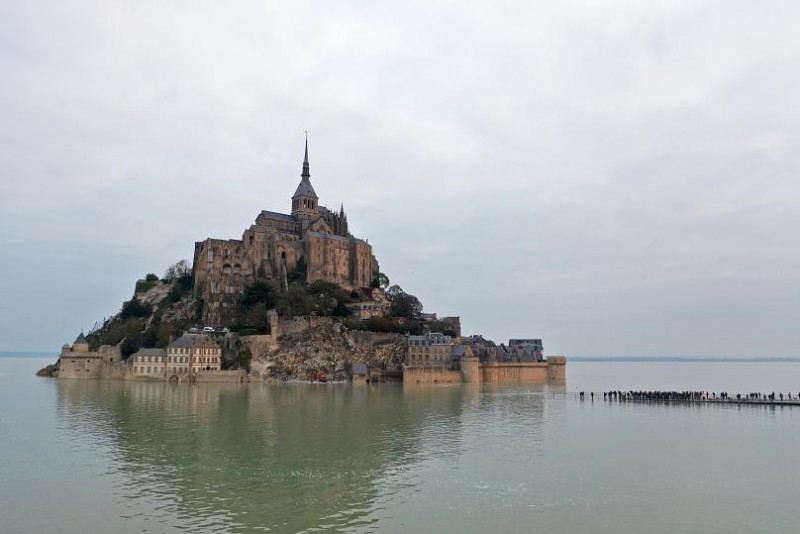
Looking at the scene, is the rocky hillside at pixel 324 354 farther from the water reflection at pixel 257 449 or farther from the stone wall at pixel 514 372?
the water reflection at pixel 257 449

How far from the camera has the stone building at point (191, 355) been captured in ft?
225

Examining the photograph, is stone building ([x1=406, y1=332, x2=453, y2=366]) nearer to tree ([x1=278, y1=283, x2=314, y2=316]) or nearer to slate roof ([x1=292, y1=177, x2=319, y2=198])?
tree ([x1=278, y1=283, x2=314, y2=316])

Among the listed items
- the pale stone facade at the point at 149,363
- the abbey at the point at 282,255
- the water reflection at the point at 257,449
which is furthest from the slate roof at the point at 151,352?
the water reflection at the point at 257,449

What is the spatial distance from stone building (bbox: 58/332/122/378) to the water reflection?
879 inches

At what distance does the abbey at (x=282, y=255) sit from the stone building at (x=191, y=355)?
27.6ft

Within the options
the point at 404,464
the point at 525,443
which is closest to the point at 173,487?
the point at 404,464

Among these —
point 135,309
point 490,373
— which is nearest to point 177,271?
point 135,309

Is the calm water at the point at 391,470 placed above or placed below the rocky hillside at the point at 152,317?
below

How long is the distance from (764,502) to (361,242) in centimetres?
7562

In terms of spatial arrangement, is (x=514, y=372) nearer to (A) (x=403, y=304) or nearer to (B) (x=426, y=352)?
(B) (x=426, y=352)

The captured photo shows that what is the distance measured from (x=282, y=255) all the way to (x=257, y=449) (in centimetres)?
5989

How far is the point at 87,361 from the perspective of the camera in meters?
74.9

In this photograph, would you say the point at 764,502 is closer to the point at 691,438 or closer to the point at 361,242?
the point at 691,438

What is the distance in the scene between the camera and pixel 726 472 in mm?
25156
